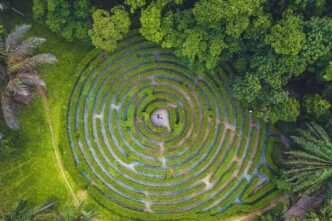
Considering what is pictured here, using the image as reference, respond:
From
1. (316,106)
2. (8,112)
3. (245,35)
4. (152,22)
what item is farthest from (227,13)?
(8,112)

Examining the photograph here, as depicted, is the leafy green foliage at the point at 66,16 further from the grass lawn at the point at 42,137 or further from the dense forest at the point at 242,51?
the grass lawn at the point at 42,137

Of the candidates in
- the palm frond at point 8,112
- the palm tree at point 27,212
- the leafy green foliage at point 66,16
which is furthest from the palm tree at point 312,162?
the palm frond at point 8,112

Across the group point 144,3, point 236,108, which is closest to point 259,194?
point 236,108

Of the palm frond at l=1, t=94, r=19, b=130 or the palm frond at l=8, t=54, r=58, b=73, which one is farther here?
the palm frond at l=1, t=94, r=19, b=130

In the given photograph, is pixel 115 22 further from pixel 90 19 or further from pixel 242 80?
pixel 242 80

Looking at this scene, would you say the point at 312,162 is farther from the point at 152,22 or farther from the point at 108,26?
the point at 108,26

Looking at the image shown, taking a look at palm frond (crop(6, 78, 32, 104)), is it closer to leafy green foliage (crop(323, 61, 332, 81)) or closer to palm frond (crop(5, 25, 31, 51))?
palm frond (crop(5, 25, 31, 51))

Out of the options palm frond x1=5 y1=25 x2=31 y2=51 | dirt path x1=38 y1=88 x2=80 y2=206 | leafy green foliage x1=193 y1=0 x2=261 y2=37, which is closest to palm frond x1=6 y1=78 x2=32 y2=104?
palm frond x1=5 y1=25 x2=31 y2=51
